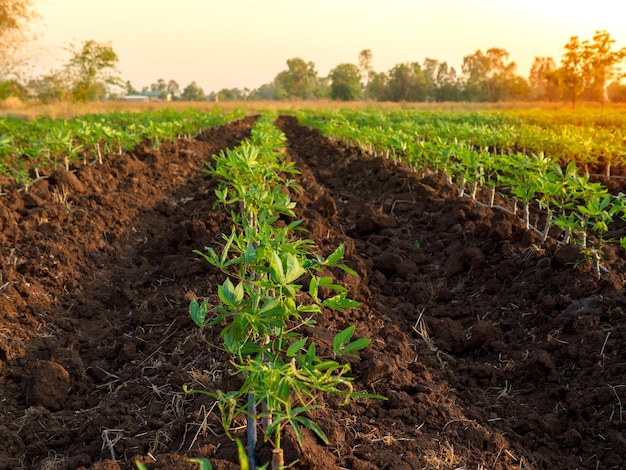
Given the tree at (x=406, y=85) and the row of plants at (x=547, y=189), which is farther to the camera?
the tree at (x=406, y=85)

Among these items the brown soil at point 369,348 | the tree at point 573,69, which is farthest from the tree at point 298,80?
the brown soil at point 369,348

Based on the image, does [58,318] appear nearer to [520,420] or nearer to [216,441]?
[216,441]

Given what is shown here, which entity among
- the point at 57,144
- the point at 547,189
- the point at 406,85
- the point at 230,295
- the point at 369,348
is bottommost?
the point at 369,348

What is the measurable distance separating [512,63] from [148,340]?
90.9 m

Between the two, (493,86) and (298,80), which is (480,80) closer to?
(493,86)

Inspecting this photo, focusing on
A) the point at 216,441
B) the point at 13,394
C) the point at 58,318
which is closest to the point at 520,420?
the point at 216,441

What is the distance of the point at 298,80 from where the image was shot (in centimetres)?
9431

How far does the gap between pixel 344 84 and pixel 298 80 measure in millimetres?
19099

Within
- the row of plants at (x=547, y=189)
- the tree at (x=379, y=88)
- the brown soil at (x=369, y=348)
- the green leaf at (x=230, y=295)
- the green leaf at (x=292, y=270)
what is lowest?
the brown soil at (x=369, y=348)

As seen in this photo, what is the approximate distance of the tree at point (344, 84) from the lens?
7669 centimetres

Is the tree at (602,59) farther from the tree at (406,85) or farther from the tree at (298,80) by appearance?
the tree at (298,80)

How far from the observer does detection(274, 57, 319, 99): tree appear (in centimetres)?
9212

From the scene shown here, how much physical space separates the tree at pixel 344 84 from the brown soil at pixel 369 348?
237 feet

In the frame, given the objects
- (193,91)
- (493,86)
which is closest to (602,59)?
(493,86)
